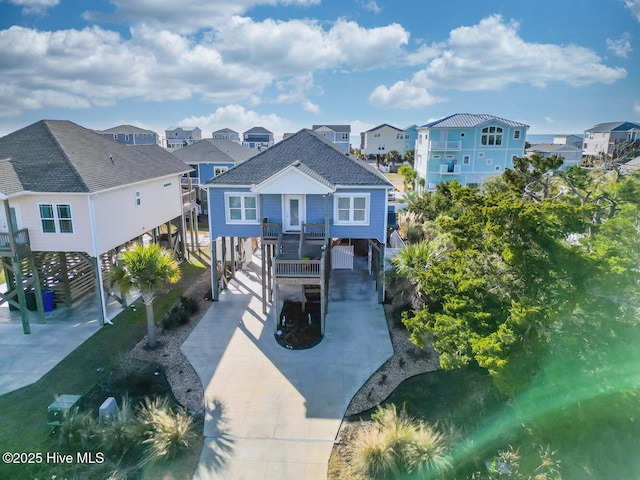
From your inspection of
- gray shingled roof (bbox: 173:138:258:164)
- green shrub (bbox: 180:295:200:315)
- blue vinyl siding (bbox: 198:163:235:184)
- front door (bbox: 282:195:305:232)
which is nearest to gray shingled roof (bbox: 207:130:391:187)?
front door (bbox: 282:195:305:232)

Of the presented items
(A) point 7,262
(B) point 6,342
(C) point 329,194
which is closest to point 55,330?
(B) point 6,342

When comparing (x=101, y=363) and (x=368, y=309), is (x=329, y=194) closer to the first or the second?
(x=368, y=309)

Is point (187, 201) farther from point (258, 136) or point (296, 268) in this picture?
point (258, 136)

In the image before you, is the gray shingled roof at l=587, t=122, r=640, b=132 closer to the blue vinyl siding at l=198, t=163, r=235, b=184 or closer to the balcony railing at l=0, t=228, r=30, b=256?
the blue vinyl siding at l=198, t=163, r=235, b=184

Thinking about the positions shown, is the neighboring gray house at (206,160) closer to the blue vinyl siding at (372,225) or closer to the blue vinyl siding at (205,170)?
the blue vinyl siding at (205,170)

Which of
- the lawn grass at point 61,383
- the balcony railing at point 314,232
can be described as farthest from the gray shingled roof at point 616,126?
the lawn grass at point 61,383
